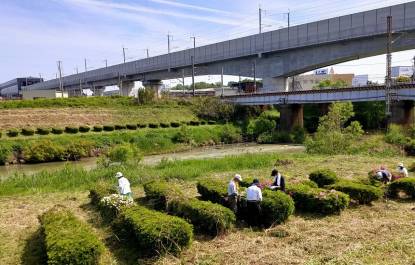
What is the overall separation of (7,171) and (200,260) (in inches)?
1221

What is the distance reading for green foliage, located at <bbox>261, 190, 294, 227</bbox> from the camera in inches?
548

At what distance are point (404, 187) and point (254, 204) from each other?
7.20 m

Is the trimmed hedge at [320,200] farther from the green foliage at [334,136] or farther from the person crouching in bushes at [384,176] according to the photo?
the green foliage at [334,136]

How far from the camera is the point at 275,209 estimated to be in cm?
1389

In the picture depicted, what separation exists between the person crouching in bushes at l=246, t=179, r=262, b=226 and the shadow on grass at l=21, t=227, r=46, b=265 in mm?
6482

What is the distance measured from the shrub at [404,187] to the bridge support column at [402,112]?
→ 28.5 metres

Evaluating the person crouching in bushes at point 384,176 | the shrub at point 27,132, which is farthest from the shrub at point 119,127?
the person crouching in bushes at point 384,176

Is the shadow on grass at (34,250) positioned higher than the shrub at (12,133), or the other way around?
the shrub at (12,133)

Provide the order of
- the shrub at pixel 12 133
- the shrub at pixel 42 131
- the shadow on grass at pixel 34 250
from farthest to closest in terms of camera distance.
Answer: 1. the shrub at pixel 42 131
2. the shrub at pixel 12 133
3. the shadow on grass at pixel 34 250

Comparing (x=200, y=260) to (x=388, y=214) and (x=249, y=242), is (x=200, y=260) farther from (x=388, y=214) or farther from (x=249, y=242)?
(x=388, y=214)

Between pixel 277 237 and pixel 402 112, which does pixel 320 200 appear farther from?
pixel 402 112

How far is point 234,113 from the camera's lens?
6700 centimetres

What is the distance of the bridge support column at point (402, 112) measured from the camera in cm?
4372

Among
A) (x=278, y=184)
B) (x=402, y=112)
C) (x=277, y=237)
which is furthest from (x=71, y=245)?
(x=402, y=112)
